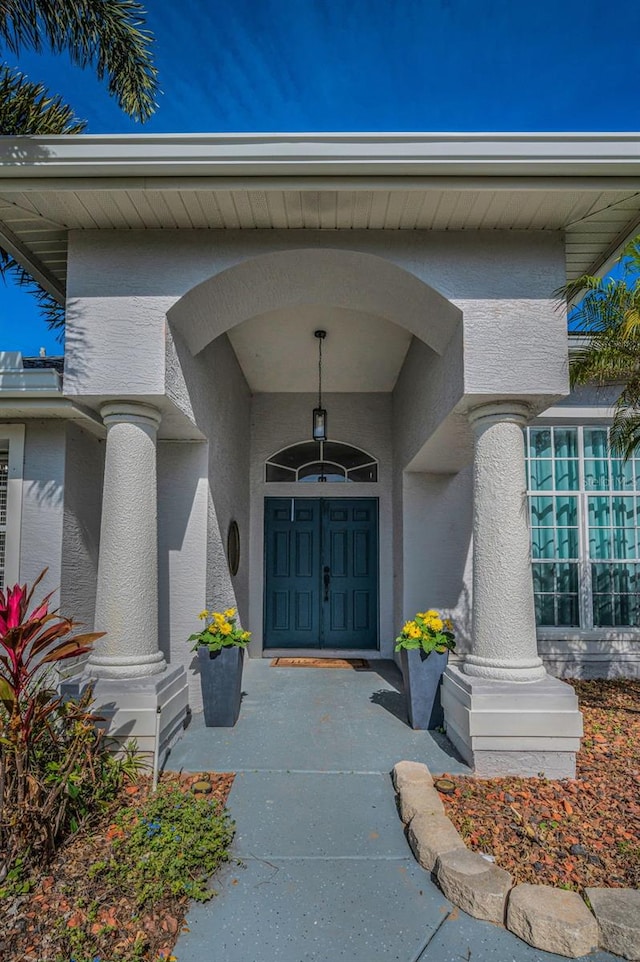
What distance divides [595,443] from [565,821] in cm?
508

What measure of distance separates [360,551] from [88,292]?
5.39 meters

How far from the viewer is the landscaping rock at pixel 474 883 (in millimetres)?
2521

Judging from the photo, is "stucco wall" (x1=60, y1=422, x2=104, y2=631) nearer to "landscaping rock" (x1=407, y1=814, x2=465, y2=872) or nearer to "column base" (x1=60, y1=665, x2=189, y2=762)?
"column base" (x1=60, y1=665, x2=189, y2=762)

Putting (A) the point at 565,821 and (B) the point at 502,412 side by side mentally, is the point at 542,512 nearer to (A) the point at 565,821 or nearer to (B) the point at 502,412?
(B) the point at 502,412

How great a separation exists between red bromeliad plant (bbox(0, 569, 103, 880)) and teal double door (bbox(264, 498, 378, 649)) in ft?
15.9

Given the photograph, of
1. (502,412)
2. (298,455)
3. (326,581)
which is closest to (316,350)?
(298,455)

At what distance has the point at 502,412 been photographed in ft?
14.1

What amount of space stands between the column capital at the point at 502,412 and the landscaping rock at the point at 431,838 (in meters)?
2.78

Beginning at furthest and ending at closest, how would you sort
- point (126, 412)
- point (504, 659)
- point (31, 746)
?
point (126, 412) → point (504, 659) → point (31, 746)

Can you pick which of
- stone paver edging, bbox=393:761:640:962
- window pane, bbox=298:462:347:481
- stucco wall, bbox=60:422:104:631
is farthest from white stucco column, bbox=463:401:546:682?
window pane, bbox=298:462:347:481

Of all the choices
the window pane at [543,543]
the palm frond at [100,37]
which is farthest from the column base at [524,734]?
the palm frond at [100,37]

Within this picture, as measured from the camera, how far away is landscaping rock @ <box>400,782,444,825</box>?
10.6 ft

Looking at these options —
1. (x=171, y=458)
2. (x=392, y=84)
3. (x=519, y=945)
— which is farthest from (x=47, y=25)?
(x=519, y=945)

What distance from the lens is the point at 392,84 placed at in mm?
5707
